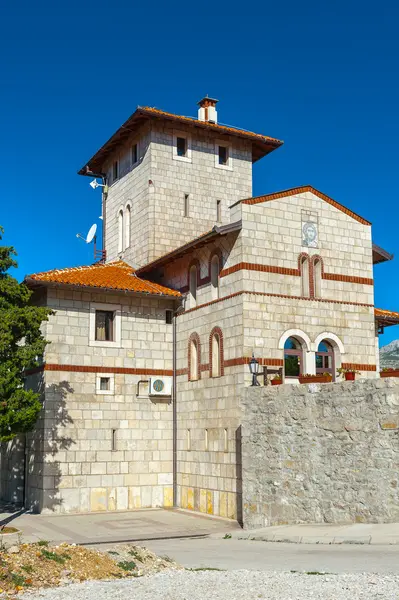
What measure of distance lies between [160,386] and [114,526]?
5641 millimetres

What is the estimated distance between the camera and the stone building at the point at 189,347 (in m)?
21.8

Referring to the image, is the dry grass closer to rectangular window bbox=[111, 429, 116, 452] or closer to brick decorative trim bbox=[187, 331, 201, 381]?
rectangular window bbox=[111, 429, 116, 452]

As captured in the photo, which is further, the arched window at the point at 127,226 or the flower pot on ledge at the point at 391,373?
the arched window at the point at 127,226

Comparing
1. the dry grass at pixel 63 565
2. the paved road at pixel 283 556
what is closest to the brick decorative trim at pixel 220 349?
the paved road at pixel 283 556

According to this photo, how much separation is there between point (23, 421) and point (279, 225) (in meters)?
9.80

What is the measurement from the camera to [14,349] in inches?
785

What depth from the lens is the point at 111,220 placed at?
31.7 m

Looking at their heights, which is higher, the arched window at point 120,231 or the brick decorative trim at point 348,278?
the arched window at point 120,231

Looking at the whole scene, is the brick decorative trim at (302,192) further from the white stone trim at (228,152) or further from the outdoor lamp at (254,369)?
the white stone trim at (228,152)

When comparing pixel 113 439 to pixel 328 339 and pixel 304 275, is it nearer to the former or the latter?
pixel 328 339

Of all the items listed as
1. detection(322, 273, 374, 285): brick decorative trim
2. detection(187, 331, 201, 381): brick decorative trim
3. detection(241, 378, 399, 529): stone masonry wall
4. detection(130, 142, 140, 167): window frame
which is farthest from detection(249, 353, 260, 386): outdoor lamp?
detection(130, 142, 140, 167): window frame

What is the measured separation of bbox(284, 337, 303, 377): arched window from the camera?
867 inches

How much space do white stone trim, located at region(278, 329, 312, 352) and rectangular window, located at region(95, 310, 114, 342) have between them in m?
6.09

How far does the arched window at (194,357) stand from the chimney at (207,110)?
1083 centimetres
